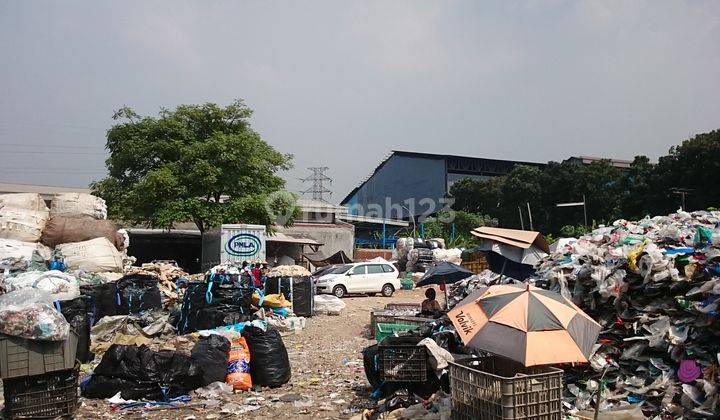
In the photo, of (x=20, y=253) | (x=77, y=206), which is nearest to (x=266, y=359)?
(x=20, y=253)

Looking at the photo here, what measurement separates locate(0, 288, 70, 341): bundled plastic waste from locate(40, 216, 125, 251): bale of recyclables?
9.50 m

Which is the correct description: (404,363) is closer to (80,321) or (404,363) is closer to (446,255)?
(80,321)

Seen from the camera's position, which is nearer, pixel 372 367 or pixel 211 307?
pixel 372 367

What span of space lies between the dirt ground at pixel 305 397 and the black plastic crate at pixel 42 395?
17.9 inches

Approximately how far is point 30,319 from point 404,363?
361 cm

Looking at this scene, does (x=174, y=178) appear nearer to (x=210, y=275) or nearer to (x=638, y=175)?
(x=210, y=275)

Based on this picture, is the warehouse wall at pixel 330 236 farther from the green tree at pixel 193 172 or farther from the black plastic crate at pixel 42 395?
Answer: the black plastic crate at pixel 42 395

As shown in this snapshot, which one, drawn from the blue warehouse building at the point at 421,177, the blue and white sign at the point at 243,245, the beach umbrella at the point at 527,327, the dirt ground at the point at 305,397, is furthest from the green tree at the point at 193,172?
the blue warehouse building at the point at 421,177

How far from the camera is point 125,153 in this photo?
24.1m

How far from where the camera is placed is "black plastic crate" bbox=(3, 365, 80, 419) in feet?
16.5

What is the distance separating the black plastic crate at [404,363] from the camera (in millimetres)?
5805

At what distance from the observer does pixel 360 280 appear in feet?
64.8

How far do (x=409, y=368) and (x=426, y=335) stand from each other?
95 centimetres

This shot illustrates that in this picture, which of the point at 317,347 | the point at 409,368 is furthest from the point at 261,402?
the point at 317,347
